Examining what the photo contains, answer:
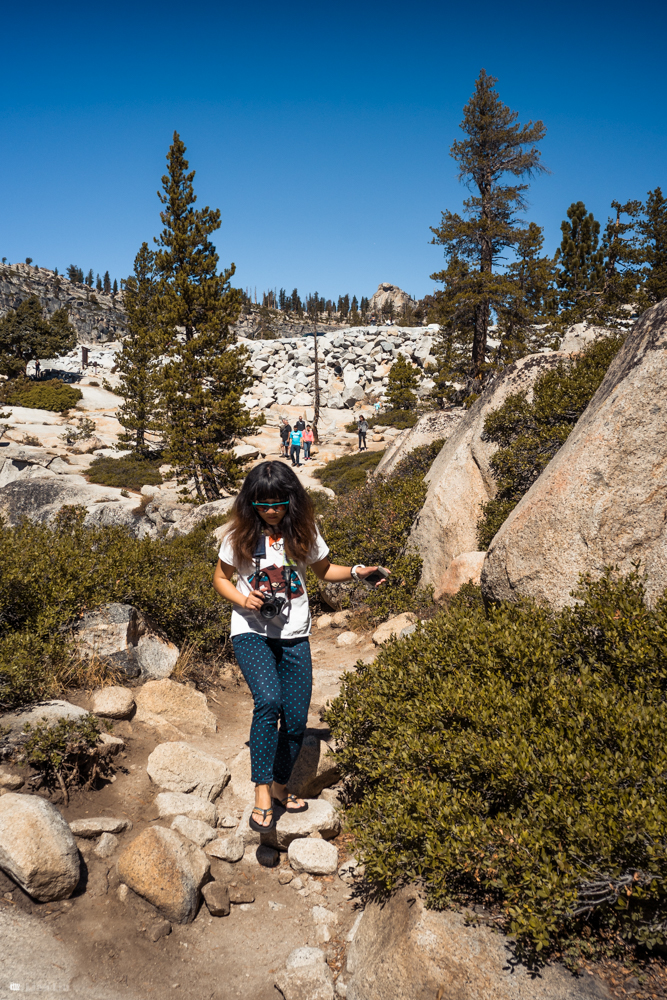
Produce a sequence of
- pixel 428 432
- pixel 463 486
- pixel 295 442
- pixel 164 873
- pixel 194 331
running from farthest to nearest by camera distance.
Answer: pixel 295 442 → pixel 194 331 → pixel 428 432 → pixel 463 486 → pixel 164 873

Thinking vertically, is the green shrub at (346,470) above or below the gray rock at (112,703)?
below

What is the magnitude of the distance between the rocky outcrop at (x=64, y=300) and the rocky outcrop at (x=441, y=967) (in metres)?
94.7

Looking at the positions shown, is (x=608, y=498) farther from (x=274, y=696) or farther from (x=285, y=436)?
(x=285, y=436)

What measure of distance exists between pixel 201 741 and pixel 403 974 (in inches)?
109

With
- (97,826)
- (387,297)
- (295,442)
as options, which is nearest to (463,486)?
(97,826)

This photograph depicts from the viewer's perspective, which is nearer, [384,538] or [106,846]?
[106,846]

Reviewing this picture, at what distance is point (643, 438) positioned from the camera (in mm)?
4465

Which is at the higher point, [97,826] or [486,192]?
[486,192]

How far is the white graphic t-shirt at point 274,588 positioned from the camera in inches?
128

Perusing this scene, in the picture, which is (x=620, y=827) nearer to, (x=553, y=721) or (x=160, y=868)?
(x=553, y=721)

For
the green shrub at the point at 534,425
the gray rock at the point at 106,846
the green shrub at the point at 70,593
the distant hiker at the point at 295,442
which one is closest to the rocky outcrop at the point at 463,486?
the green shrub at the point at 534,425

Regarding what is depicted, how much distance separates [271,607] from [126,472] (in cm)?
2690

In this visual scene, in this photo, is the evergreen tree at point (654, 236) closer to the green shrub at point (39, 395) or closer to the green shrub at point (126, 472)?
the green shrub at point (126, 472)

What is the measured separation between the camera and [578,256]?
30.3 metres
